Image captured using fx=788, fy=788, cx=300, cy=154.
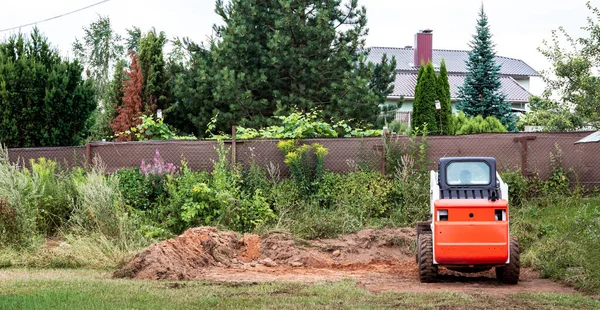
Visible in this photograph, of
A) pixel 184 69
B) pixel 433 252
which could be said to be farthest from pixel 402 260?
pixel 184 69

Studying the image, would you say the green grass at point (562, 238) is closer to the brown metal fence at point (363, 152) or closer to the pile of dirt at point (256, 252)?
the brown metal fence at point (363, 152)

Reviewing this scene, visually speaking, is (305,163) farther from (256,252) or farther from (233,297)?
(233,297)

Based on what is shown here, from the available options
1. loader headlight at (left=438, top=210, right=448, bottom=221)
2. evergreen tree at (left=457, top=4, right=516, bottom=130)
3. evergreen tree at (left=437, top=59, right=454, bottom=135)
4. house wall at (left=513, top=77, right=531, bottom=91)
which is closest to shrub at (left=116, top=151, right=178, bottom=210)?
loader headlight at (left=438, top=210, right=448, bottom=221)

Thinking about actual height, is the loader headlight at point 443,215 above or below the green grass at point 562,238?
above

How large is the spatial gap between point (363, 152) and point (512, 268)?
6693 mm

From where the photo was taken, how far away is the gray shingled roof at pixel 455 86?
45562mm

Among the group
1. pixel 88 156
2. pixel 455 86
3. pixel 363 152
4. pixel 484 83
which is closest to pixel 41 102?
pixel 88 156

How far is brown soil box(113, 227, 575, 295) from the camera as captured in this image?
1130cm

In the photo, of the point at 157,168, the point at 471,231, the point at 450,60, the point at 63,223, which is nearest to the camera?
the point at 471,231

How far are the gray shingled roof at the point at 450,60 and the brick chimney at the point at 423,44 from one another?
1021 mm

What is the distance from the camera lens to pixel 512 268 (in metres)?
11.1

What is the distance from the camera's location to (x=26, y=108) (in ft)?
65.5

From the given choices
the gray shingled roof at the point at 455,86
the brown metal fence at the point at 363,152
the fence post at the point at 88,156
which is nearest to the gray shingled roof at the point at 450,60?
the gray shingled roof at the point at 455,86

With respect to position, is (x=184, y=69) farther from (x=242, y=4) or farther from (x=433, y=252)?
(x=433, y=252)
